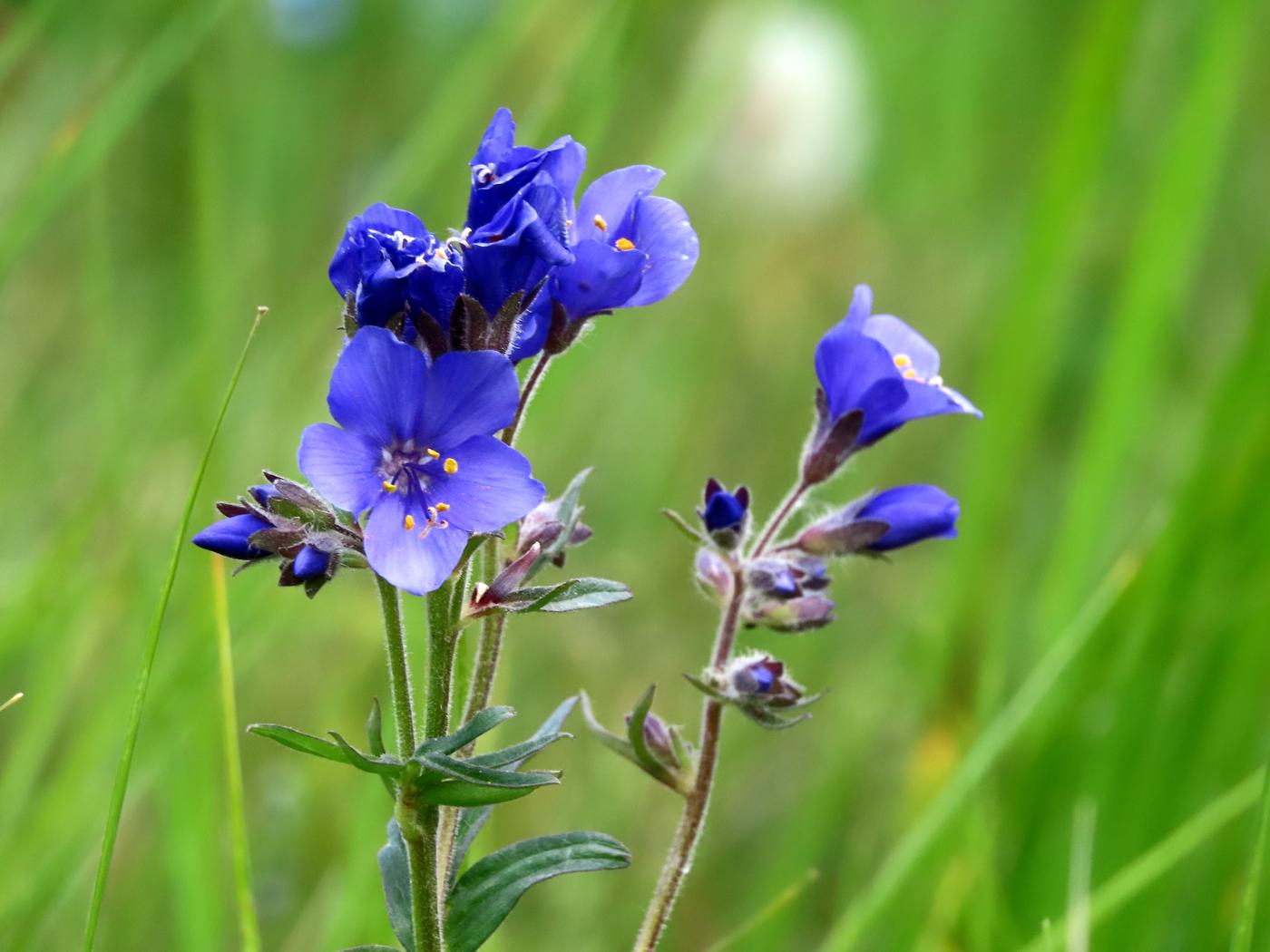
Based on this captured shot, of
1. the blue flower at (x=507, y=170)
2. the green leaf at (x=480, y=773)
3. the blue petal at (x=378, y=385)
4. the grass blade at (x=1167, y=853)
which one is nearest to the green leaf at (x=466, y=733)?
the green leaf at (x=480, y=773)

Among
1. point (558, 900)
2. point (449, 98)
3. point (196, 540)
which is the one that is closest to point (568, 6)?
point (449, 98)

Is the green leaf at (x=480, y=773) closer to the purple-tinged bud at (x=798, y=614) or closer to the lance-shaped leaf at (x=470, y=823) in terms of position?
the lance-shaped leaf at (x=470, y=823)

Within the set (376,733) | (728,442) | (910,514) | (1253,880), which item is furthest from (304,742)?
(728,442)

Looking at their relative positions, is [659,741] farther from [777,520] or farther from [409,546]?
[409,546]

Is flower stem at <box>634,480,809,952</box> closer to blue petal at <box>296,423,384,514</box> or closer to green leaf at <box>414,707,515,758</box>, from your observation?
green leaf at <box>414,707,515,758</box>

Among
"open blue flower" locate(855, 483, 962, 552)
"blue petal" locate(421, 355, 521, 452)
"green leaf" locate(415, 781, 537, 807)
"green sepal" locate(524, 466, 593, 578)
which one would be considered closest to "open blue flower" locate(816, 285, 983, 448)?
"open blue flower" locate(855, 483, 962, 552)

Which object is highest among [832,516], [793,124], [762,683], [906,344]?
[793,124]
